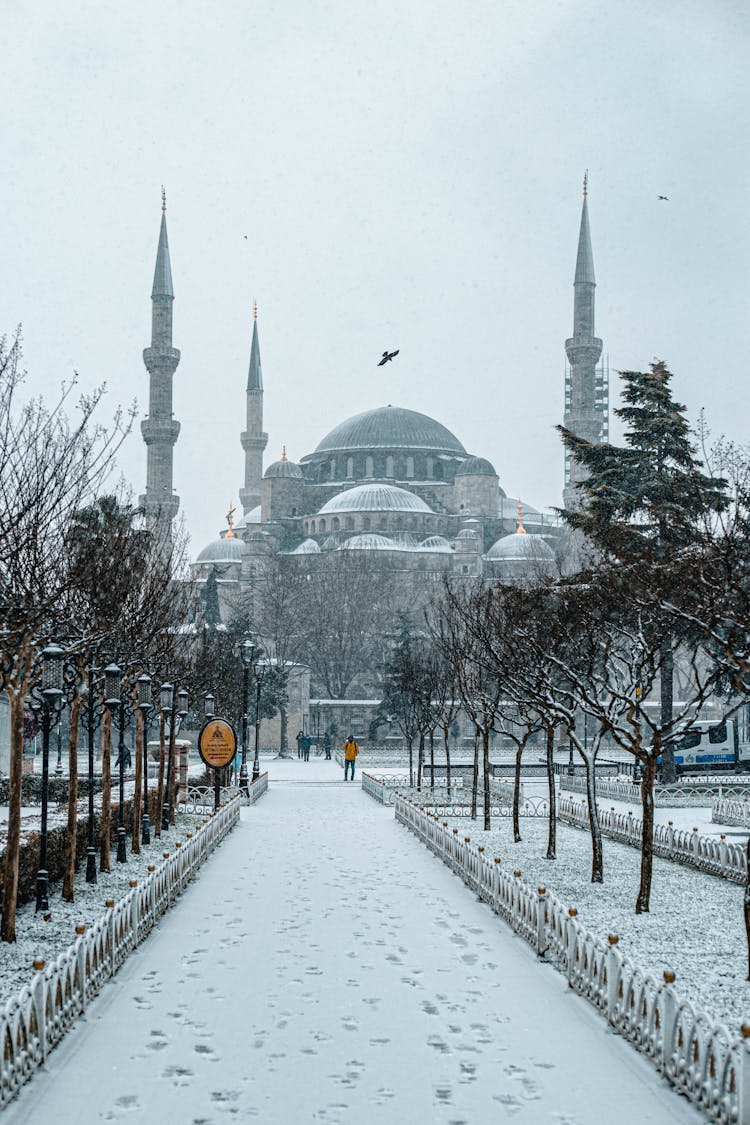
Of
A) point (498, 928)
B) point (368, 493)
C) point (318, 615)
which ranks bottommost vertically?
point (498, 928)

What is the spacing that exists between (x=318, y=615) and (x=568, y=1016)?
49868mm

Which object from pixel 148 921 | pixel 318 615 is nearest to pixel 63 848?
pixel 148 921

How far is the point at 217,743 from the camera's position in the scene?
61.7ft

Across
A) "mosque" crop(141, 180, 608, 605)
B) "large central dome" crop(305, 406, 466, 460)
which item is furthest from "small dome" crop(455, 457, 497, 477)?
"large central dome" crop(305, 406, 466, 460)

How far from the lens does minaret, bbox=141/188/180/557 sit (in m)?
64.1

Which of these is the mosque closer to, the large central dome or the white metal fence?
the large central dome

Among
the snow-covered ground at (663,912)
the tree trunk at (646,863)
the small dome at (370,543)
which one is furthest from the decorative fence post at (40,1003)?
the small dome at (370,543)

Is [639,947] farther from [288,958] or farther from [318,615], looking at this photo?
[318,615]

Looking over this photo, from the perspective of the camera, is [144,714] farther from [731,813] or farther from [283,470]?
[283,470]

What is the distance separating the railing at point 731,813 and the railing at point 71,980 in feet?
38.0

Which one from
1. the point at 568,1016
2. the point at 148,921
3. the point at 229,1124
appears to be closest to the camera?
the point at 229,1124

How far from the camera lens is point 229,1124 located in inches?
227

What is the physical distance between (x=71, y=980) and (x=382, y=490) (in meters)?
76.3

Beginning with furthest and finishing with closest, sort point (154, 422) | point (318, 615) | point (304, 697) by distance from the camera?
point (154, 422) < point (318, 615) < point (304, 697)
